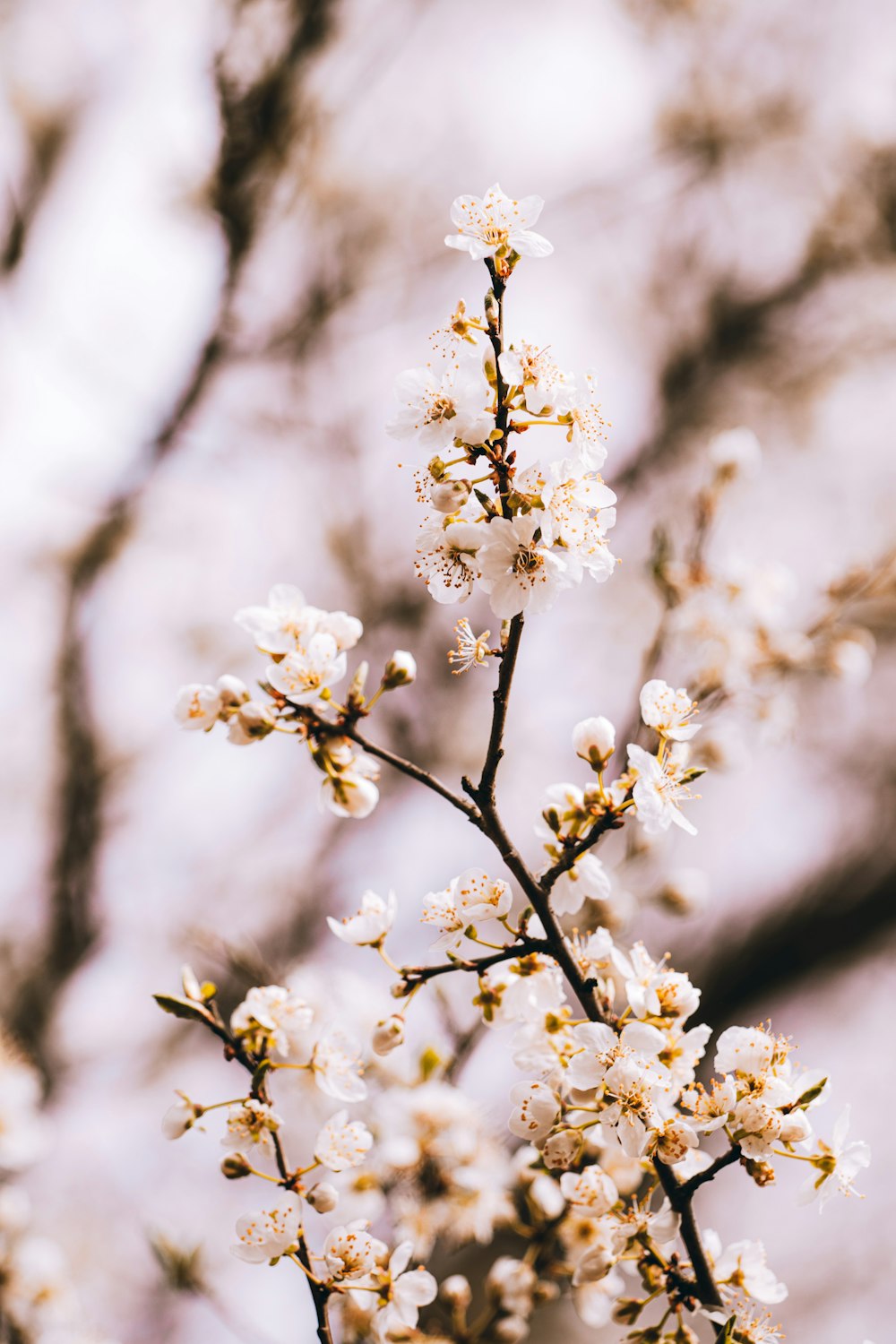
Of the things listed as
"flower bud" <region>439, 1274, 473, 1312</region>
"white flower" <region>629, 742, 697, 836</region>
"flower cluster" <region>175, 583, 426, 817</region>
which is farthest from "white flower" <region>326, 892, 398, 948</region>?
"flower bud" <region>439, 1274, 473, 1312</region>

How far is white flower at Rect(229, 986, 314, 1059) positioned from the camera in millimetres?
640

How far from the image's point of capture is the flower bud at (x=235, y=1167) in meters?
0.64

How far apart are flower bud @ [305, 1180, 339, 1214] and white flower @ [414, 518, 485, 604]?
1.46 ft

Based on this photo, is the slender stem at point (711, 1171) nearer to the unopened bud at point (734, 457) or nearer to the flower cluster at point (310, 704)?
the flower cluster at point (310, 704)

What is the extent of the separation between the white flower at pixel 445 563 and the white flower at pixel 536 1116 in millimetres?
352

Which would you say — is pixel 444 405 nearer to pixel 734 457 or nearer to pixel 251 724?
pixel 251 724

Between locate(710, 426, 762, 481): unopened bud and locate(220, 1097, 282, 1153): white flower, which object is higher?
locate(710, 426, 762, 481): unopened bud

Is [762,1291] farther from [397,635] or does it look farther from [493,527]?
[397,635]

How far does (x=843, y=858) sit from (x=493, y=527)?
1.92m

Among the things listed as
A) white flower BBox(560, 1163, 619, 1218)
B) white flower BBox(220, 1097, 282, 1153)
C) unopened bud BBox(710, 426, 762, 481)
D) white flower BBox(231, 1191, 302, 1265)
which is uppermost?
unopened bud BBox(710, 426, 762, 481)

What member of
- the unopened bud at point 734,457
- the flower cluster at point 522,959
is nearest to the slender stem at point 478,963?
the flower cluster at point 522,959

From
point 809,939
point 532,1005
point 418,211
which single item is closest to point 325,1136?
point 532,1005

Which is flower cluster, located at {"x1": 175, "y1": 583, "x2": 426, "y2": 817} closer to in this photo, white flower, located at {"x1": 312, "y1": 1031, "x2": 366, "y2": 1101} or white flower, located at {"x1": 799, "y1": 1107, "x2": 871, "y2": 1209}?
white flower, located at {"x1": 312, "y1": 1031, "x2": 366, "y2": 1101}

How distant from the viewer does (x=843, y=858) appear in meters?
2.12
